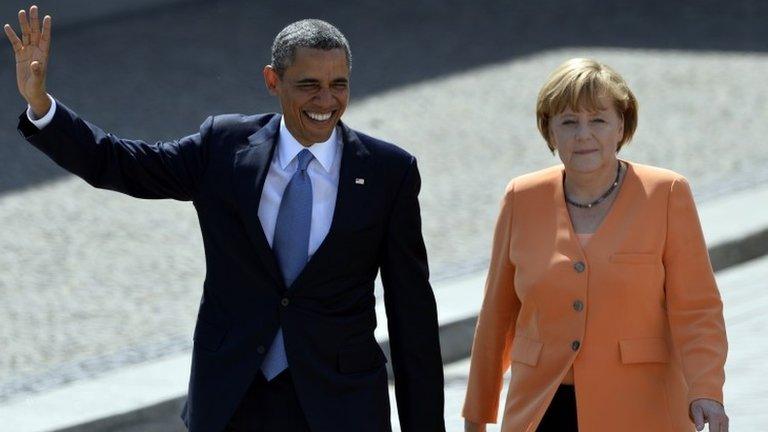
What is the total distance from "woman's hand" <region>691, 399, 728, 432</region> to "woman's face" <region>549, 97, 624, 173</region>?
0.64m

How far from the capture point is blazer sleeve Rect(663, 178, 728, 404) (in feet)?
13.3

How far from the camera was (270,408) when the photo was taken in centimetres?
391

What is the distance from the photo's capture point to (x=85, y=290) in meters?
8.20

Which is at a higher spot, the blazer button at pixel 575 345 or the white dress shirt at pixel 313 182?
the white dress shirt at pixel 313 182

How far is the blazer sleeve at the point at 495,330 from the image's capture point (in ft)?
14.1

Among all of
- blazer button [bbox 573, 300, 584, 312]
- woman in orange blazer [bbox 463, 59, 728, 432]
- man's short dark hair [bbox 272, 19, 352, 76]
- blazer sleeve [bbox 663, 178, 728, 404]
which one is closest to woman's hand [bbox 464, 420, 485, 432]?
woman in orange blazer [bbox 463, 59, 728, 432]

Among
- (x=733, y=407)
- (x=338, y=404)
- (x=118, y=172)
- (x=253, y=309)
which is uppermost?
(x=118, y=172)

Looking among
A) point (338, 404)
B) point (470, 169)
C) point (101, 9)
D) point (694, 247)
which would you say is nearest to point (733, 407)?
point (694, 247)

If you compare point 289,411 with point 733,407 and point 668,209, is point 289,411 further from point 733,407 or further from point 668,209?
point 733,407

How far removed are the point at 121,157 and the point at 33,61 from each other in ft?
1.12

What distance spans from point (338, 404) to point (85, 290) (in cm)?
449

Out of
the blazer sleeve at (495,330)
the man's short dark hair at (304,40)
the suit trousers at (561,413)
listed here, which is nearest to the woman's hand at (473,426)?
the blazer sleeve at (495,330)

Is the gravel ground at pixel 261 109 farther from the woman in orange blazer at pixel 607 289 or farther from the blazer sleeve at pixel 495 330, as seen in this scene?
the woman in orange blazer at pixel 607 289

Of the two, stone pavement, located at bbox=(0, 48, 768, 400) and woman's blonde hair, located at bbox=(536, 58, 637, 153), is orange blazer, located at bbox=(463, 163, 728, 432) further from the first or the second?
stone pavement, located at bbox=(0, 48, 768, 400)
